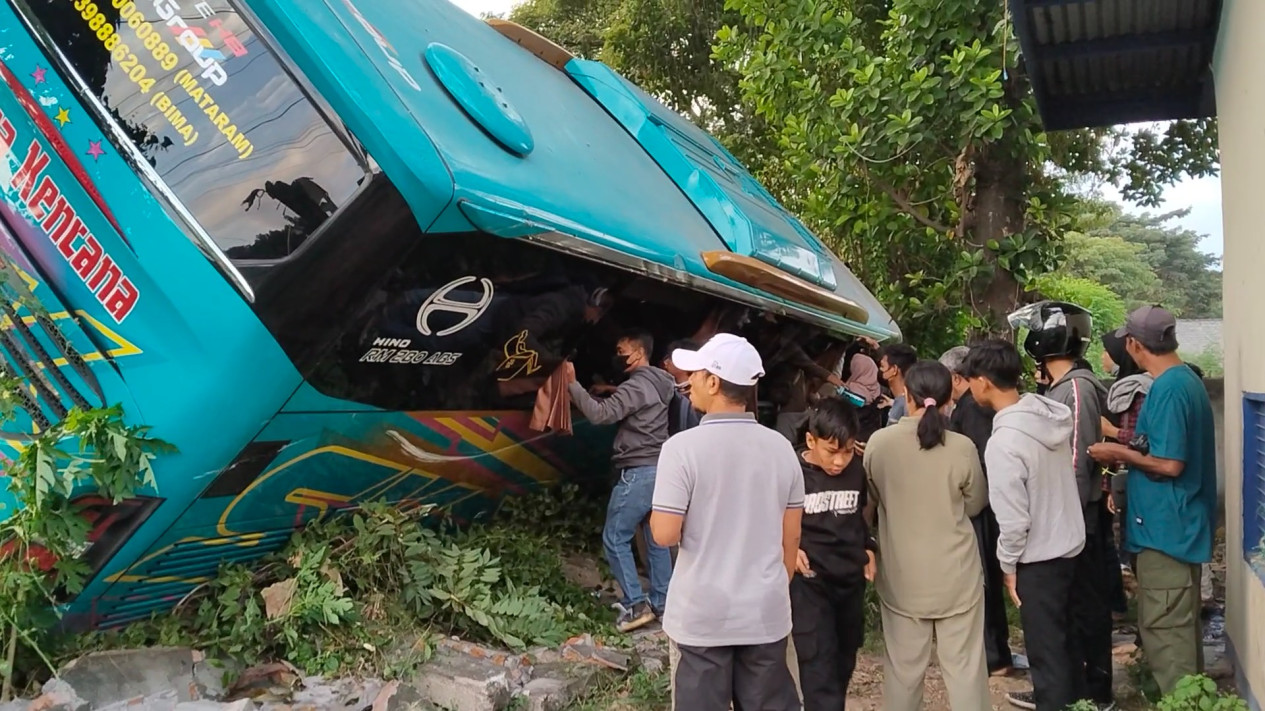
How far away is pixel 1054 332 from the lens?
4.42m

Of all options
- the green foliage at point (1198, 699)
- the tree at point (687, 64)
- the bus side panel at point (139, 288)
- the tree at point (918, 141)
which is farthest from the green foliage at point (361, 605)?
the tree at point (687, 64)

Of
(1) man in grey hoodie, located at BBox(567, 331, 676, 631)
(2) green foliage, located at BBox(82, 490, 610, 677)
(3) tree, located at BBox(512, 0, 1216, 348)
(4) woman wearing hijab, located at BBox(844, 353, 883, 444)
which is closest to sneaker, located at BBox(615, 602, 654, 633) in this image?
(1) man in grey hoodie, located at BBox(567, 331, 676, 631)

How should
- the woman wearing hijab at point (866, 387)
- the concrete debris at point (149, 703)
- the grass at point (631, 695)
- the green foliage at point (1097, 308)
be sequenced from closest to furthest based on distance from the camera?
the concrete debris at point (149, 703) → the grass at point (631, 695) → the woman wearing hijab at point (866, 387) → the green foliage at point (1097, 308)

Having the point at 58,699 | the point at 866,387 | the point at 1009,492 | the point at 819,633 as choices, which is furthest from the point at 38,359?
the point at 866,387

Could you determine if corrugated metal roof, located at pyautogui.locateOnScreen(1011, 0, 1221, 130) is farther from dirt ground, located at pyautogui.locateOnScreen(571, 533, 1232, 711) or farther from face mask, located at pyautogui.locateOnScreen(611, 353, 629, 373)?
dirt ground, located at pyautogui.locateOnScreen(571, 533, 1232, 711)

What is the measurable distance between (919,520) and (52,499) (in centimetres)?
275

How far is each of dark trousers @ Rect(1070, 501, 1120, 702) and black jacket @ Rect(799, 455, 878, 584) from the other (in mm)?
1128

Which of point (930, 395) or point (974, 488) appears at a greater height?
point (930, 395)

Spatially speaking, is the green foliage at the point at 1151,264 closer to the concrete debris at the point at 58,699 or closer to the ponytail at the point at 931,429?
the ponytail at the point at 931,429

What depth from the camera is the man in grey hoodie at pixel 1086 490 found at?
13.6 feet

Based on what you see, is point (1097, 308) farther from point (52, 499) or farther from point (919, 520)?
point (52, 499)

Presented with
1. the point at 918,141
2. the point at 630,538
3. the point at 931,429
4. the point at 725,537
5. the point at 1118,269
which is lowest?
the point at 630,538

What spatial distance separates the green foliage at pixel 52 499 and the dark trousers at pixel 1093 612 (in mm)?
3390

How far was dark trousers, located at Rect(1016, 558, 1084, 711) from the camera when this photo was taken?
366 centimetres
